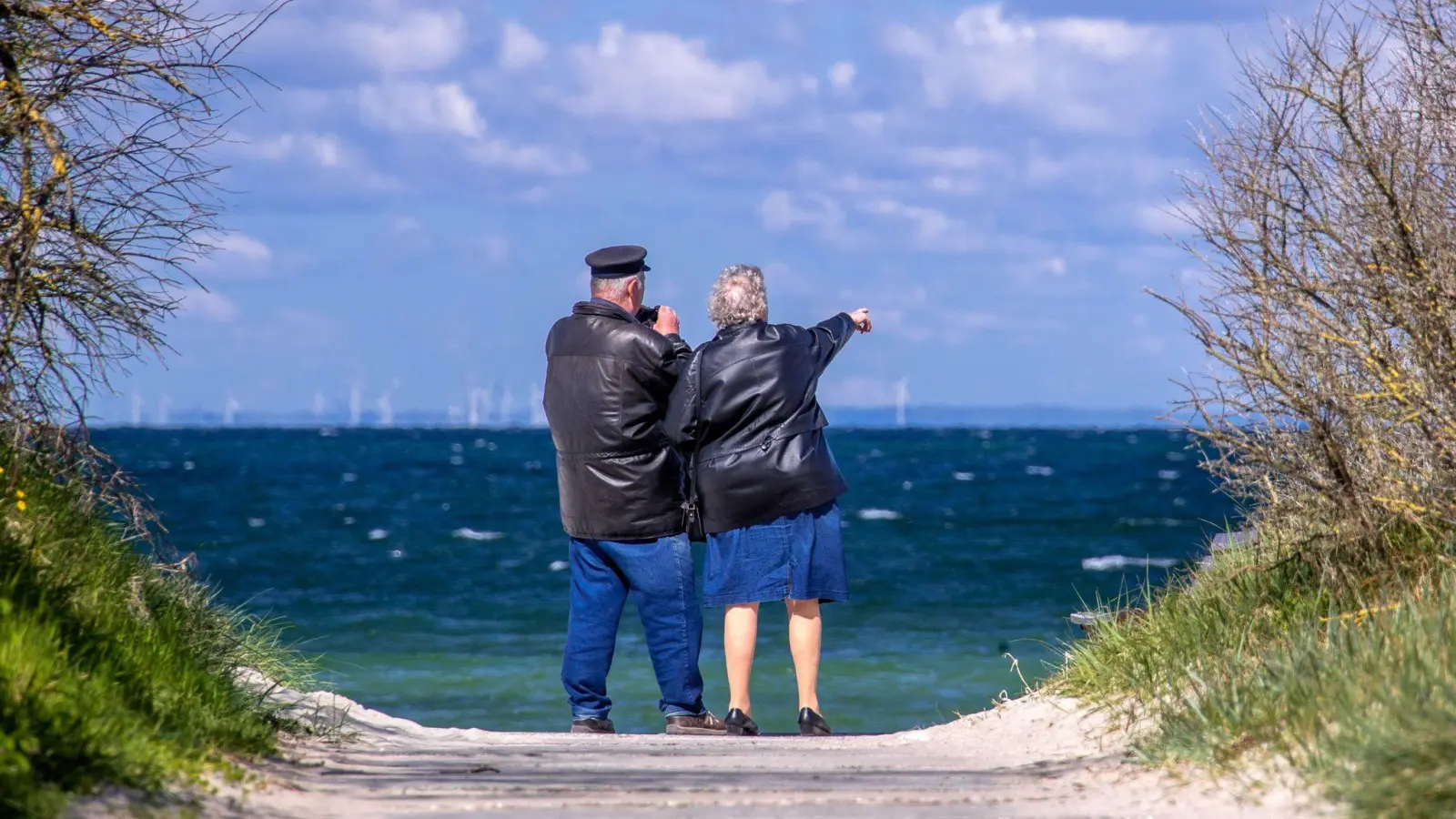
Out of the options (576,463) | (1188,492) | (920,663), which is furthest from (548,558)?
(1188,492)

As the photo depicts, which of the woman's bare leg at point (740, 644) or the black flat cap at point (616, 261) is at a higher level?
the black flat cap at point (616, 261)

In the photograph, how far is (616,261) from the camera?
6664 millimetres

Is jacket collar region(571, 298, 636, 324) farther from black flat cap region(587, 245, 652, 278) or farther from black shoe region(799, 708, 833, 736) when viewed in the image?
black shoe region(799, 708, 833, 736)

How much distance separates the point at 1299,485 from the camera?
6.38m

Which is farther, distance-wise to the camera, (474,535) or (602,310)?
(474,535)

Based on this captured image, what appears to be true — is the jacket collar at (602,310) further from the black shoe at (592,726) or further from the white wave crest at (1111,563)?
the white wave crest at (1111,563)

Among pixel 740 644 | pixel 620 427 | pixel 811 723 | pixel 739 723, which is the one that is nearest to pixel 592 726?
pixel 739 723

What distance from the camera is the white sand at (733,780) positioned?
4.15 m

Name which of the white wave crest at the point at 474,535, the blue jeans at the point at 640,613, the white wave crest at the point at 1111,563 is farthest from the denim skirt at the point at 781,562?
the white wave crest at the point at 474,535

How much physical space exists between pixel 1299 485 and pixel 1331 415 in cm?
66

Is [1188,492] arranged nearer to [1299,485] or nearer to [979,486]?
[979,486]

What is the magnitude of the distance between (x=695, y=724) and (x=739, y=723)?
284 millimetres

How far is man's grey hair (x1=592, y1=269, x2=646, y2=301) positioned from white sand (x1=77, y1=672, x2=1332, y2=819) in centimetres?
200

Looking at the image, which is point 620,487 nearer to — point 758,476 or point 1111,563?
point 758,476
